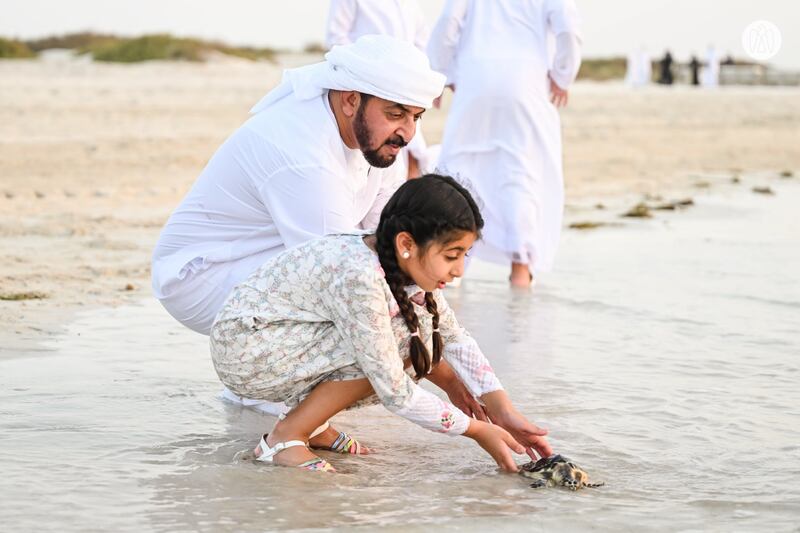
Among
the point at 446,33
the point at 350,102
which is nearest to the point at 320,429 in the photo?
the point at 350,102

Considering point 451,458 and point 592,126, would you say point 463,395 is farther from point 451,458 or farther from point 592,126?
point 592,126

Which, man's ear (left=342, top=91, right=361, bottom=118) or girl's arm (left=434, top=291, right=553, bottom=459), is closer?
girl's arm (left=434, top=291, right=553, bottom=459)

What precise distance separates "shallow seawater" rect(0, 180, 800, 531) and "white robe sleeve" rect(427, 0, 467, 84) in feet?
4.29

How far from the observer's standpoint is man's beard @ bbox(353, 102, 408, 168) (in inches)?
143

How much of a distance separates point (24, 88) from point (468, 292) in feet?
50.0

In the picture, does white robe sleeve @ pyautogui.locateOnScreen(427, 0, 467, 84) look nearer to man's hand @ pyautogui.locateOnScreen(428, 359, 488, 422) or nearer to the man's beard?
the man's beard

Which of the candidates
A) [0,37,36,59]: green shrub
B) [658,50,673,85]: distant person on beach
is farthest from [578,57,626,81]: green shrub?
[0,37,36,59]: green shrub

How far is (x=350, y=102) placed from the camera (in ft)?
12.0

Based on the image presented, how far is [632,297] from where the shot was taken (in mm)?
6066

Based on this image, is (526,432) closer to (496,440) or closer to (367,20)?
(496,440)

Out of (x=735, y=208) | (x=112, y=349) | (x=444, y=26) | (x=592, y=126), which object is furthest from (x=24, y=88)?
(x=112, y=349)

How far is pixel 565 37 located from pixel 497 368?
240 centimetres

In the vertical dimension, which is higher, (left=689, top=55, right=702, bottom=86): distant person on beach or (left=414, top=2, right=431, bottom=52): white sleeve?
(left=414, top=2, right=431, bottom=52): white sleeve

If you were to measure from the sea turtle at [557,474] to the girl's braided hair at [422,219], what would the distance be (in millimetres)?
486
